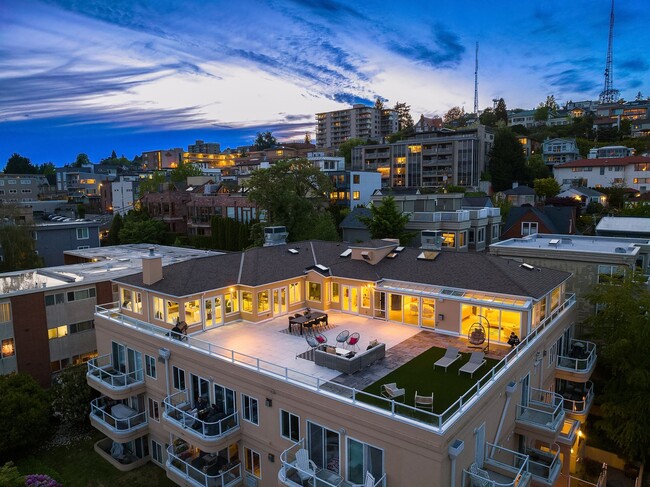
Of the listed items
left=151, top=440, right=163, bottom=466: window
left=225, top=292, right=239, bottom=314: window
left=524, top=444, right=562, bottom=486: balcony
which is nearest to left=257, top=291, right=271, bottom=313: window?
left=225, top=292, right=239, bottom=314: window

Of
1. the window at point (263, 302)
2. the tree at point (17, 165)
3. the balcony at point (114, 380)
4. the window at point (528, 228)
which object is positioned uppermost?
the tree at point (17, 165)

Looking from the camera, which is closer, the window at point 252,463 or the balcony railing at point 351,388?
the balcony railing at point 351,388

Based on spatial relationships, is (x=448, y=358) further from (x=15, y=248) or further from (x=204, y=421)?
(x=15, y=248)

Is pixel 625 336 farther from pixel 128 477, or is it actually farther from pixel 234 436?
pixel 128 477

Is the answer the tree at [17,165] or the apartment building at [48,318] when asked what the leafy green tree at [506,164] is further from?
the tree at [17,165]

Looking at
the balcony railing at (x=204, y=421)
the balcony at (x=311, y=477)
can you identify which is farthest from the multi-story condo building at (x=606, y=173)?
the balcony at (x=311, y=477)

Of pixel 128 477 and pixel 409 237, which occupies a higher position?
pixel 409 237

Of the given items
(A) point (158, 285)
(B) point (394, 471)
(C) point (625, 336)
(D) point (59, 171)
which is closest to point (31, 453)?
(A) point (158, 285)
